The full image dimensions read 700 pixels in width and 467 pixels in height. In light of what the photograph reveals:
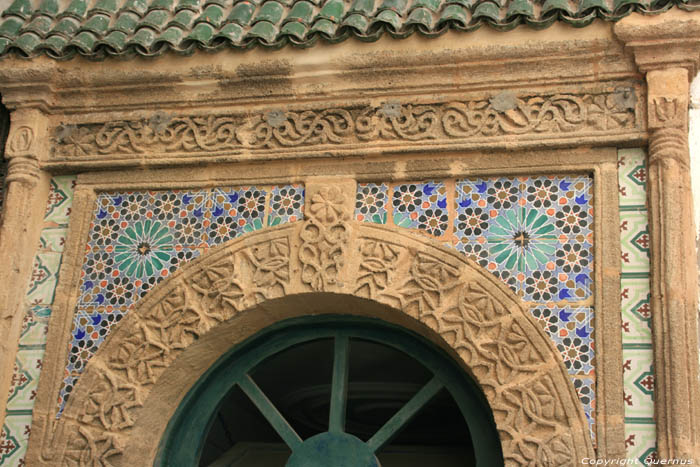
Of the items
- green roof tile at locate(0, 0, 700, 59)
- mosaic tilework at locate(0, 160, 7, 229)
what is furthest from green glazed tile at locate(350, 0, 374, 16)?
mosaic tilework at locate(0, 160, 7, 229)

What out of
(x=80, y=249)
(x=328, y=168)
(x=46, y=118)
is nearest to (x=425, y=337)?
(x=328, y=168)

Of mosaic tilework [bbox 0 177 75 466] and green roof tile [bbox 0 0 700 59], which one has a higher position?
green roof tile [bbox 0 0 700 59]

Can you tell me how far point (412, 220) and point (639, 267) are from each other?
3.09ft

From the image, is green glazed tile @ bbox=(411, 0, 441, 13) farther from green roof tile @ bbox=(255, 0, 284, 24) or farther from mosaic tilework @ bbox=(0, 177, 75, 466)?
mosaic tilework @ bbox=(0, 177, 75, 466)

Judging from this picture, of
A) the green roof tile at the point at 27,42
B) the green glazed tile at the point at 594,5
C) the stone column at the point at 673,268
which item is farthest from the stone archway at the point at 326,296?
the green roof tile at the point at 27,42

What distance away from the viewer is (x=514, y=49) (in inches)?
176

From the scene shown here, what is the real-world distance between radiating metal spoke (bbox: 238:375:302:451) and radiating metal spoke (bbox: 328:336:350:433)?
6.4 inches

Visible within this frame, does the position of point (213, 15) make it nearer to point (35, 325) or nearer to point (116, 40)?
point (116, 40)

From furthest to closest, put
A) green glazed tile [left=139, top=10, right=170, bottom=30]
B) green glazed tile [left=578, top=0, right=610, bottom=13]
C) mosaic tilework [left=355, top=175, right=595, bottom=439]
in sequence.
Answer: green glazed tile [left=139, top=10, right=170, bottom=30]
green glazed tile [left=578, top=0, right=610, bottom=13]
mosaic tilework [left=355, top=175, right=595, bottom=439]

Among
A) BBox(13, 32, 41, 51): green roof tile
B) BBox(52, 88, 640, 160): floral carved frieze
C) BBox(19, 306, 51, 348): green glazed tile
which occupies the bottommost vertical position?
BBox(19, 306, 51, 348): green glazed tile

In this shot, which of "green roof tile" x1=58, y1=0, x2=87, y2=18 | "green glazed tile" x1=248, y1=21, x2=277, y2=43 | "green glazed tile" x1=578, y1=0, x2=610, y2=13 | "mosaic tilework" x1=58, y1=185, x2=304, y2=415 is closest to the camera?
"green glazed tile" x1=578, y1=0, x2=610, y2=13

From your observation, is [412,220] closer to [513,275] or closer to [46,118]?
[513,275]

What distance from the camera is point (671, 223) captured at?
4074mm

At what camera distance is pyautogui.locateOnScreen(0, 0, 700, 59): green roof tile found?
4438 mm
